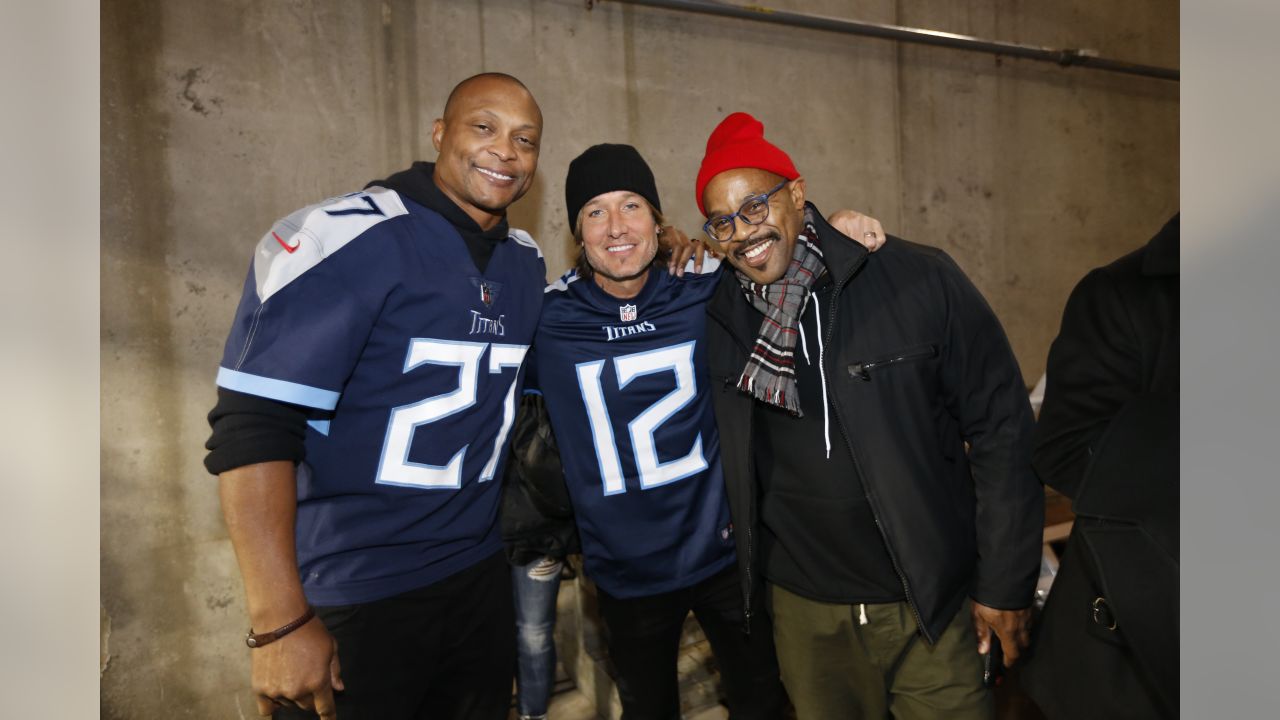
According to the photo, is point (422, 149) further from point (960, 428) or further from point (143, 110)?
point (960, 428)

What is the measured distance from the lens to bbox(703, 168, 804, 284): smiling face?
6.12 feet

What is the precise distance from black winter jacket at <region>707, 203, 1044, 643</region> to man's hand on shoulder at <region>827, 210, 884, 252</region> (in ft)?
0.15

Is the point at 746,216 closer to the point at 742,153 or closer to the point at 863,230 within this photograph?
the point at 742,153

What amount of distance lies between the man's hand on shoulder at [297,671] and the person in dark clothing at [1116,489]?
53.1 inches

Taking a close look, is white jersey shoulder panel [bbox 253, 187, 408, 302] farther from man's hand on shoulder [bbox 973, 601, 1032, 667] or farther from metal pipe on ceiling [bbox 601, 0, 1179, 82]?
metal pipe on ceiling [bbox 601, 0, 1179, 82]

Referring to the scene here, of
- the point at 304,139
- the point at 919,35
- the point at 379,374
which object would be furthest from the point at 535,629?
the point at 919,35

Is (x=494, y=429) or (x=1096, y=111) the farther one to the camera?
(x=1096, y=111)

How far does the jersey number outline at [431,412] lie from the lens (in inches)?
64.5

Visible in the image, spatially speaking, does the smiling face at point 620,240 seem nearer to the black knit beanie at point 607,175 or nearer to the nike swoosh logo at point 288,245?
the black knit beanie at point 607,175

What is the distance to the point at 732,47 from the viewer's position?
3.88m

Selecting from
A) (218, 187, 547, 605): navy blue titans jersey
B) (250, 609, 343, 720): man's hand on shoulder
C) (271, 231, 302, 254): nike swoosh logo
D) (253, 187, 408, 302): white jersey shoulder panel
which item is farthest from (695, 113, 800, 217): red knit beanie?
(250, 609, 343, 720): man's hand on shoulder
